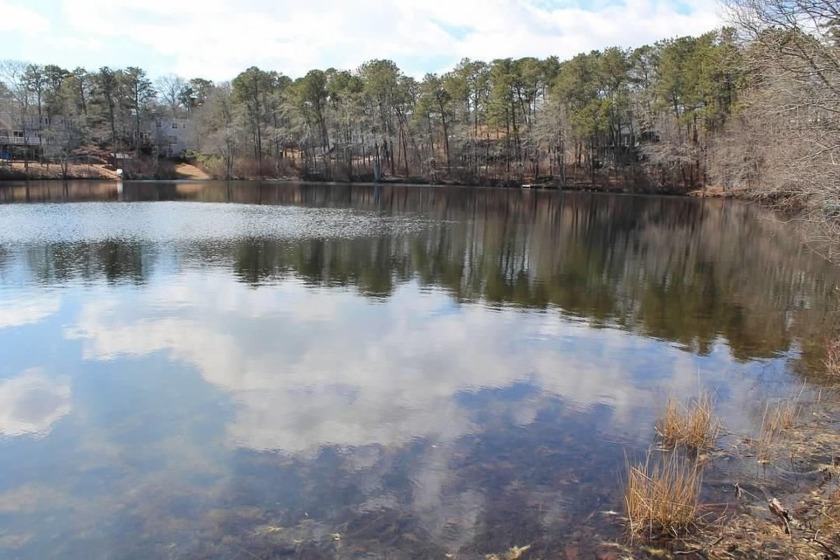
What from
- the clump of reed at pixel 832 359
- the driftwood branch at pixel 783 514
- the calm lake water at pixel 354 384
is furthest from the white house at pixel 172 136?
the driftwood branch at pixel 783 514

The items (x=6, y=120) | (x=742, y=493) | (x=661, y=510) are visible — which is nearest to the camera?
(x=661, y=510)

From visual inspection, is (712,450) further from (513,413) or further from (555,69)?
(555,69)

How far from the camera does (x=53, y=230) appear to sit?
96.5 feet

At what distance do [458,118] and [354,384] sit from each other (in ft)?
257

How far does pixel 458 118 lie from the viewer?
3356 inches

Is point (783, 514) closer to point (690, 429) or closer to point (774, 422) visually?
point (690, 429)

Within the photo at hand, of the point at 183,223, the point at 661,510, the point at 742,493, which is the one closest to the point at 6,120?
the point at 183,223

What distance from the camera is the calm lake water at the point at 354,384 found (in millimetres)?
6836

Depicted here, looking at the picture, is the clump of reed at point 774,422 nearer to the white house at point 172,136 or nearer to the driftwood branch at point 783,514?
the driftwood branch at point 783,514

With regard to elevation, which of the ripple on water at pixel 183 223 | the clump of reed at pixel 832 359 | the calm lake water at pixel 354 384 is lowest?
the calm lake water at pixel 354 384

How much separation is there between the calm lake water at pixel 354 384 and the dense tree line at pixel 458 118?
4633cm

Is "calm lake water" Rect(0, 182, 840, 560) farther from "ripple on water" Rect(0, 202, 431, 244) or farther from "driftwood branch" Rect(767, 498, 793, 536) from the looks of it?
"ripple on water" Rect(0, 202, 431, 244)

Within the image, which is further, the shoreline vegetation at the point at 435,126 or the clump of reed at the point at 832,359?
the shoreline vegetation at the point at 435,126

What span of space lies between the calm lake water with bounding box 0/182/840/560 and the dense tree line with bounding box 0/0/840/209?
46331 millimetres
